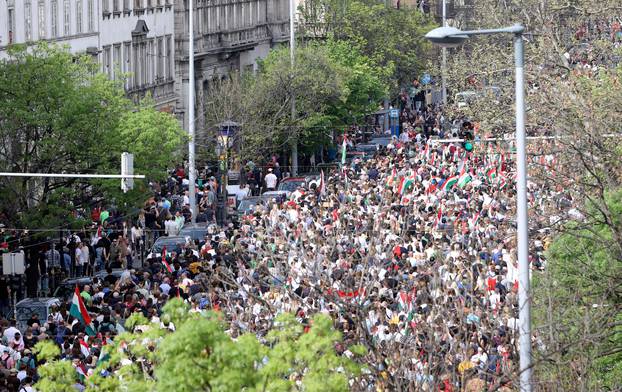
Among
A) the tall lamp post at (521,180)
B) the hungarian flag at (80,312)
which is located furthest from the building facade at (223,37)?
the tall lamp post at (521,180)

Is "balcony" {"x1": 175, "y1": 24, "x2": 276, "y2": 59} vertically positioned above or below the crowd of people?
above

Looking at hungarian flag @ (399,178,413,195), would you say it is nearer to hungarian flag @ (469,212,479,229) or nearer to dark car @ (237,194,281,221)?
dark car @ (237,194,281,221)

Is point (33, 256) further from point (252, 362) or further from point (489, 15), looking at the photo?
point (252, 362)

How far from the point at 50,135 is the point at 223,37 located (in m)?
35.7

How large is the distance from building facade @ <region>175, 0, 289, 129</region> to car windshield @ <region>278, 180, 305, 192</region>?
810 cm

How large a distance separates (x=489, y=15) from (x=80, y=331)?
21.9 meters

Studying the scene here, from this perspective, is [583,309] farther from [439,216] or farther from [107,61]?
[107,61]

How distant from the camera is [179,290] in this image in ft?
110

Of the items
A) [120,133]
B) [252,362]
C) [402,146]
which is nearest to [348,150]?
[402,146]

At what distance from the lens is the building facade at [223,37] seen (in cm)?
7219

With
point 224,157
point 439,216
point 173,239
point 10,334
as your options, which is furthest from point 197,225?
point 10,334

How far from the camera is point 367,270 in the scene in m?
24.6

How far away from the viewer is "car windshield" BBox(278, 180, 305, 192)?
182 feet

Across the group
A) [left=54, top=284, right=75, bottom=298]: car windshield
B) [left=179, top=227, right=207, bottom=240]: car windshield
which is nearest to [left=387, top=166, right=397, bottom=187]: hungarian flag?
[left=179, top=227, right=207, bottom=240]: car windshield
